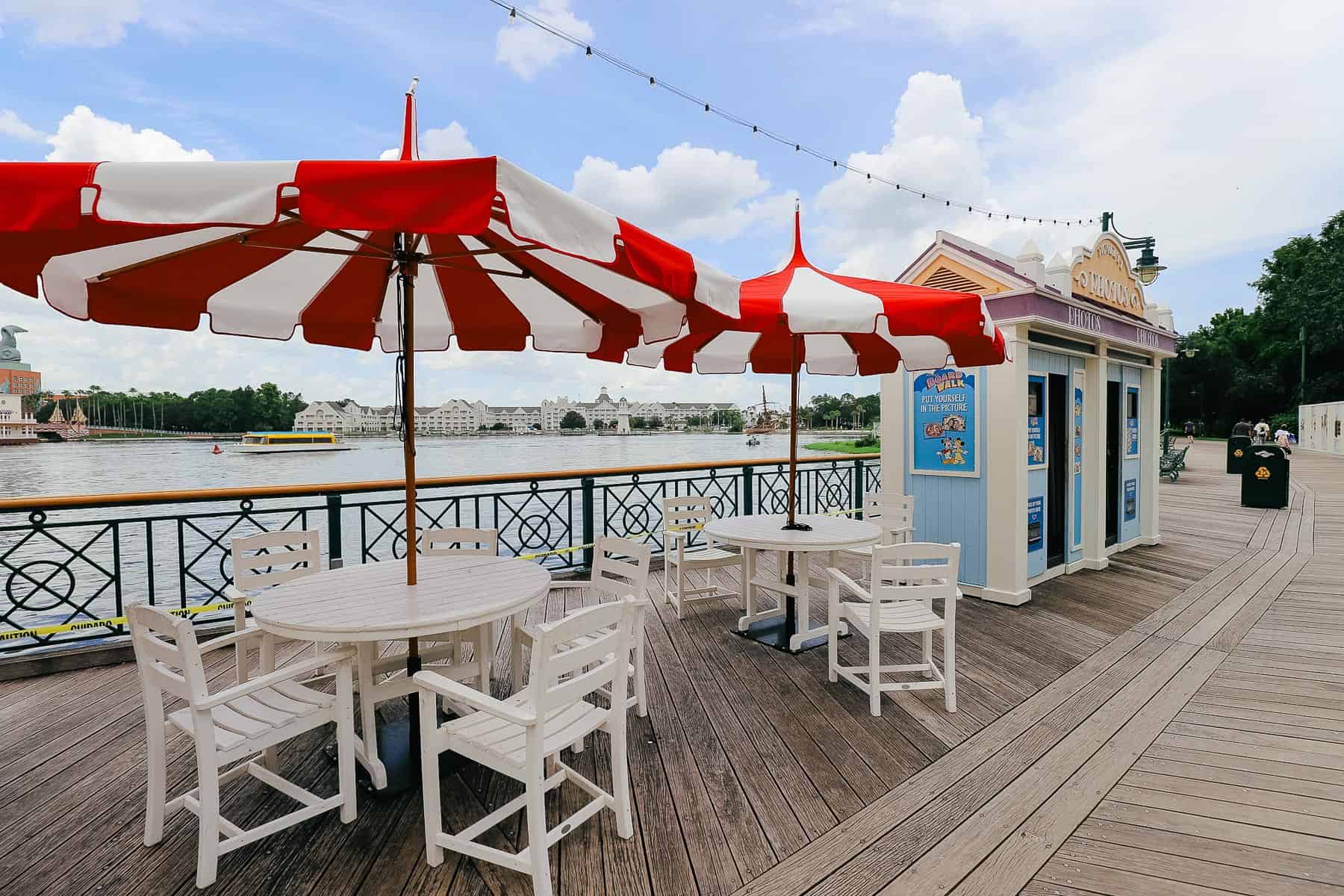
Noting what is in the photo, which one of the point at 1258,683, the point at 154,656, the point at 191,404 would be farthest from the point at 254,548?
the point at 191,404

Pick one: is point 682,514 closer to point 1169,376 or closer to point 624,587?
point 624,587

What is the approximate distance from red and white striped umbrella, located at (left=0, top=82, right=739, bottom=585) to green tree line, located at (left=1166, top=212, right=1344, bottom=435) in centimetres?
3940

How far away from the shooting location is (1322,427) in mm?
24438

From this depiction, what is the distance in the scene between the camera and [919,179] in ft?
24.6

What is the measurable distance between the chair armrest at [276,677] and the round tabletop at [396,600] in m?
0.09

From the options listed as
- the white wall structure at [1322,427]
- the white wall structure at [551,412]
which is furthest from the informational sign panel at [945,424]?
the white wall structure at [1322,427]

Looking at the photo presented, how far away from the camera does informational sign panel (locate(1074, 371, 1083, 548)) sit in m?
5.31

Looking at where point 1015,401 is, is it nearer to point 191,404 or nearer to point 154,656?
point 154,656

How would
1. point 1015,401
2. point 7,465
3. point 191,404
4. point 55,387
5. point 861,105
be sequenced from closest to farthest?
point 1015,401
point 861,105
point 55,387
point 191,404
point 7,465

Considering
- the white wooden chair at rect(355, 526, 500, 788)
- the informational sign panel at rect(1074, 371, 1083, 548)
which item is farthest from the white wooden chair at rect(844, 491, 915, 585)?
the white wooden chair at rect(355, 526, 500, 788)

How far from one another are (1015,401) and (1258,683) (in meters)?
2.11

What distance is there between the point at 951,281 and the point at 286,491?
5235mm

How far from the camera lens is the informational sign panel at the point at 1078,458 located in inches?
209

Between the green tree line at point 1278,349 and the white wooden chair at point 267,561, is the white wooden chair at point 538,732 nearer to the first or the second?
the white wooden chair at point 267,561
